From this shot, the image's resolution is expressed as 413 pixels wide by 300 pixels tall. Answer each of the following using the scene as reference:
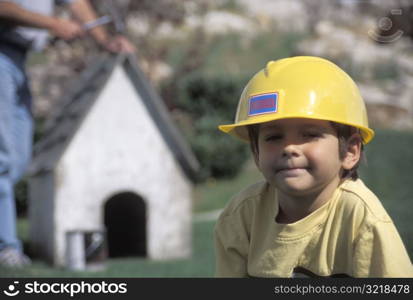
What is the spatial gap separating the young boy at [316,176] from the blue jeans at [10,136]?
9.14 feet

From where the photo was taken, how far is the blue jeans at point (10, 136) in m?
5.01

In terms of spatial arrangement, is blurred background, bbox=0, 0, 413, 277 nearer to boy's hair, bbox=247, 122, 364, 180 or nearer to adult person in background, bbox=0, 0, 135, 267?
adult person in background, bbox=0, 0, 135, 267

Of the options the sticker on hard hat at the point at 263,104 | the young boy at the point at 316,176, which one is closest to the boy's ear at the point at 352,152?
the young boy at the point at 316,176

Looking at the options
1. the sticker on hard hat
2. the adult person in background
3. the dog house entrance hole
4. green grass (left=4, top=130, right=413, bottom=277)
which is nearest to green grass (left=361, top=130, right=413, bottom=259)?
green grass (left=4, top=130, right=413, bottom=277)

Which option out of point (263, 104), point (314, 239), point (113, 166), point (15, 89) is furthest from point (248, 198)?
point (113, 166)

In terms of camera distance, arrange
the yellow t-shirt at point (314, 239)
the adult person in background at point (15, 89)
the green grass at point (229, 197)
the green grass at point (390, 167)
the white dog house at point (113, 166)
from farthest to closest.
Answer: the green grass at point (390, 167)
the white dog house at point (113, 166)
the green grass at point (229, 197)
the adult person in background at point (15, 89)
the yellow t-shirt at point (314, 239)

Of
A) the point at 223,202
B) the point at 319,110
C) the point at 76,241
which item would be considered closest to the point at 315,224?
the point at 319,110

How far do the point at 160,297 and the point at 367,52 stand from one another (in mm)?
21858

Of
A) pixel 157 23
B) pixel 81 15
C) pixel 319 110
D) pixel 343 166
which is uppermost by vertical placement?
pixel 157 23

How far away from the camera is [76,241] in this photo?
18.6ft

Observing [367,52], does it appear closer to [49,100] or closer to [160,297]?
[49,100]

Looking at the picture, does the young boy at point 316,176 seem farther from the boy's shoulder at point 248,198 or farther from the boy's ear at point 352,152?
the boy's shoulder at point 248,198

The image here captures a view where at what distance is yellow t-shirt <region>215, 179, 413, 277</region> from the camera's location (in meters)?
2.37

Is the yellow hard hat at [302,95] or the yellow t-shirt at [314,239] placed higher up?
the yellow hard hat at [302,95]
